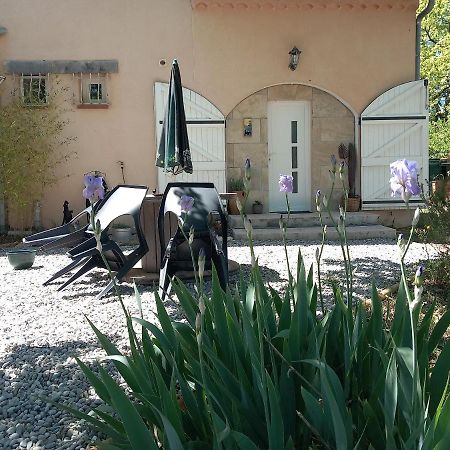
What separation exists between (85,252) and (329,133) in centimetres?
556

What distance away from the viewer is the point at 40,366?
3107mm

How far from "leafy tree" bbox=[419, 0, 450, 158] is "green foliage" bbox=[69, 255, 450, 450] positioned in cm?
1885

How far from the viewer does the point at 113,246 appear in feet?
15.7

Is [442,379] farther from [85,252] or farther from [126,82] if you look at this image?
[126,82]

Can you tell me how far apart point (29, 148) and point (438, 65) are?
15617 mm

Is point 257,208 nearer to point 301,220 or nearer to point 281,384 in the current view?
point 301,220

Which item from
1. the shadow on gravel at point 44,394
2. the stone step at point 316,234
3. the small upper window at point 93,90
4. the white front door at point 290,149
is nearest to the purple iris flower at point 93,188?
the shadow on gravel at point 44,394

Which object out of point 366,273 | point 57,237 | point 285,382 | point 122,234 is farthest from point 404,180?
point 122,234

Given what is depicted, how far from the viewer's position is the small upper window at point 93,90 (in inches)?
348

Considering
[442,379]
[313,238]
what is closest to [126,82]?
[313,238]

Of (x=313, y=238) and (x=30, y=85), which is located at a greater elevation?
(x=30, y=85)

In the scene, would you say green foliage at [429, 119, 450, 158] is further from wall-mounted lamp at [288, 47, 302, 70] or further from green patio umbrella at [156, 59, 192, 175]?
green patio umbrella at [156, 59, 192, 175]

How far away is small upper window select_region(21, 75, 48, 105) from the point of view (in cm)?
876

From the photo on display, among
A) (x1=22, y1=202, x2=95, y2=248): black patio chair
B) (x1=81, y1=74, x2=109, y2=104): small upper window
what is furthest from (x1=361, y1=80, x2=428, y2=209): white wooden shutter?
(x1=22, y1=202, x2=95, y2=248): black patio chair
